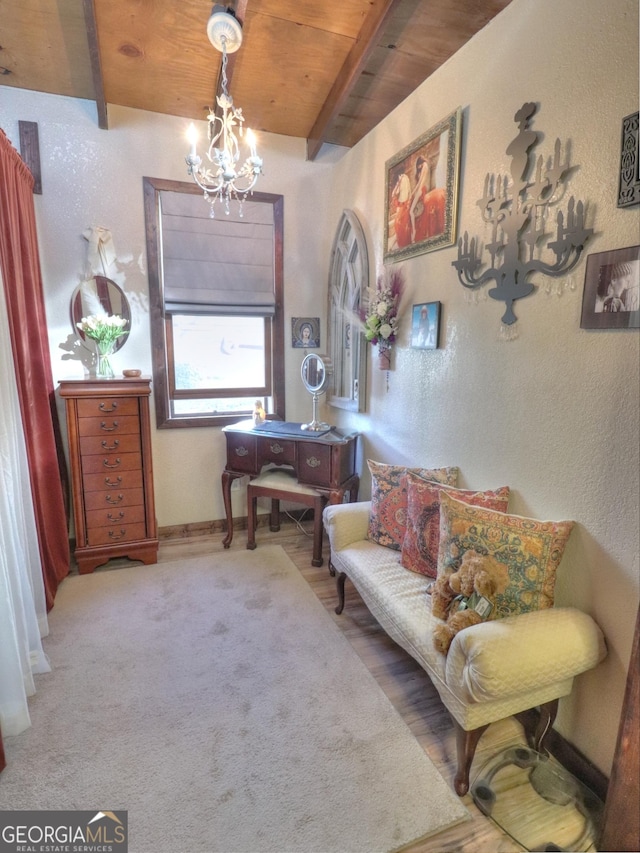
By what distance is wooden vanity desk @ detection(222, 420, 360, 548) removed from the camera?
2.91 m

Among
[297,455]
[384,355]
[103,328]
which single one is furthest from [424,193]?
[103,328]

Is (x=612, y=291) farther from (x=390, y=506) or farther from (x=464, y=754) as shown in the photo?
(x=464, y=754)

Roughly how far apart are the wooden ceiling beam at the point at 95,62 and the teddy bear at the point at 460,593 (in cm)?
309

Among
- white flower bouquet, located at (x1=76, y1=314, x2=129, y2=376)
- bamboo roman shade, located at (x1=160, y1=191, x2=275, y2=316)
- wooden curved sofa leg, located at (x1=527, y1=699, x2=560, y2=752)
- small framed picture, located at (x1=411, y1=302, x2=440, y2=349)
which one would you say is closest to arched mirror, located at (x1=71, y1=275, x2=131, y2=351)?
white flower bouquet, located at (x1=76, y1=314, x2=129, y2=376)

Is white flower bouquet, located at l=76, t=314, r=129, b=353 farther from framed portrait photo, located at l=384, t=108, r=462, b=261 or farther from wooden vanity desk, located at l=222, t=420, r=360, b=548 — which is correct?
framed portrait photo, located at l=384, t=108, r=462, b=261

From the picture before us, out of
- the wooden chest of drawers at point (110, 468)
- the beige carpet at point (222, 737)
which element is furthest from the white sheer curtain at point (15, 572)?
the wooden chest of drawers at point (110, 468)

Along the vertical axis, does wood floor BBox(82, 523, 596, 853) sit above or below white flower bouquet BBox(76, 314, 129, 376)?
below

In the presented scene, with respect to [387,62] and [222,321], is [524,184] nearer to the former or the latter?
[387,62]

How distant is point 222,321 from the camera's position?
3.44 meters

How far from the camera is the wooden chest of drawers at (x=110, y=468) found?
272 centimetres

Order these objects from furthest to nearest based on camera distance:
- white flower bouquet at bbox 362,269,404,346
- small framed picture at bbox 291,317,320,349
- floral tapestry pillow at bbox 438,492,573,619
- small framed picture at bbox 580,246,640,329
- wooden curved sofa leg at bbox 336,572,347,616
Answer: small framed picture at bbox 291,317,320,349 → white flower bouquet at bbox 362,269,404,346 → wooden curved sofa leg at bbox 336,572,347,616 → floral tapestry pillow at bbox 438,492,573,619 → small framed picture at bbox 580,246,640,329

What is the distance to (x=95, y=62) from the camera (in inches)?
95.7

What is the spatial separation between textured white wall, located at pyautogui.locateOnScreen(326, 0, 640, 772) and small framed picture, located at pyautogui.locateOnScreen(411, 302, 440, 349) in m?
0.05

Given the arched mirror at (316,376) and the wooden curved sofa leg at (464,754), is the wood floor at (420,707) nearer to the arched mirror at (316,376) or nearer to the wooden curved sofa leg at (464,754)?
the wooden curved sofa leg at (464,754)
